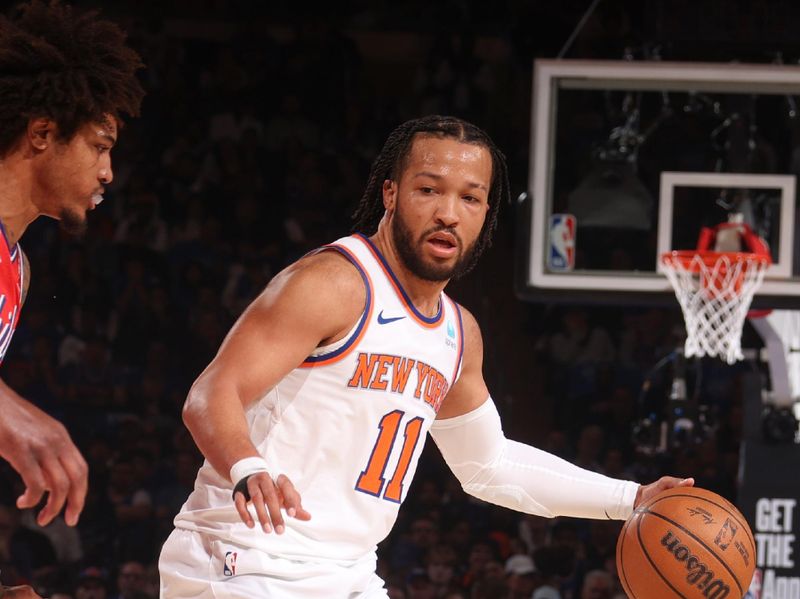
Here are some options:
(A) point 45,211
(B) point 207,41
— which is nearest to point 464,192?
(A) point 45,211

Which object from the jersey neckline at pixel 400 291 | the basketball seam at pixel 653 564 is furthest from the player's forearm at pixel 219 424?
the basketball seam at pixel 653 564

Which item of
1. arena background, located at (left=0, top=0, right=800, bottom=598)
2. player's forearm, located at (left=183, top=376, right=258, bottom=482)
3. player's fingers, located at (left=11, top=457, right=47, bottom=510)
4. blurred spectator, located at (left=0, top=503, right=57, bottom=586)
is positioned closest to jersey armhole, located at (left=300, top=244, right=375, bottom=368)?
player's forearm, located at (left=183, top=376, right=258, bottom=482)

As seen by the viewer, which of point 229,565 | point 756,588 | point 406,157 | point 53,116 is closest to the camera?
point 53,116

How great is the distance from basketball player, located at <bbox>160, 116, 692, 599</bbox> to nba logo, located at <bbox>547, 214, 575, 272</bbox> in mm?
2449

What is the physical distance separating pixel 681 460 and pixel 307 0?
4944 mm

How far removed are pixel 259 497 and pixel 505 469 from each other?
4.72ft

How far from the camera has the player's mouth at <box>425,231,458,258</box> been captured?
11.1 feet

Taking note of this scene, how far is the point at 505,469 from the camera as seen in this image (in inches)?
151

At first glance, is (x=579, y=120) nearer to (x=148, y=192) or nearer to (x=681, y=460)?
(x=681, y=460)

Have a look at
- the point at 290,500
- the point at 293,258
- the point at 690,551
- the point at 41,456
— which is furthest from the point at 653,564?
the point at 293,258

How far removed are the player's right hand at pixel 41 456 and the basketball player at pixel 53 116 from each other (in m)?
0.59

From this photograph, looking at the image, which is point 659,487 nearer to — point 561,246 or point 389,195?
point 389,195

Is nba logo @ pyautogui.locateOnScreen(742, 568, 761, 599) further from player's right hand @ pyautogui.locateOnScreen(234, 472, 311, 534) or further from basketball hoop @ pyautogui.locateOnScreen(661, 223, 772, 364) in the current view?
player's right hand @ pyautogui.locateOnScreen(234, 472, 311, 534)

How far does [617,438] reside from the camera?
26.6 ft
